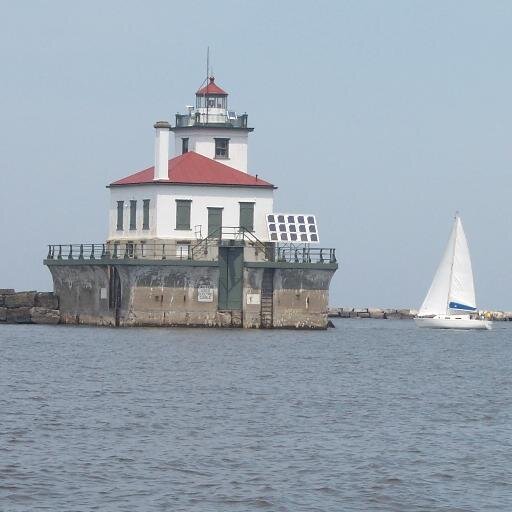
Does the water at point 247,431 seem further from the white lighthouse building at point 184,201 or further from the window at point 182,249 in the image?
the white lighthouse building at point 184,201

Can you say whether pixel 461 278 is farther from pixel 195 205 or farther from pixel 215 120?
pixel 195 205

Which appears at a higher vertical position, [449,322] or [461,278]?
[461,278]

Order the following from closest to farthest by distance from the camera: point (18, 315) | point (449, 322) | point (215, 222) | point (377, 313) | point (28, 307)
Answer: point (215, 222), point (28, 307), point (18, 315), point (449, 322), point (377, 313)

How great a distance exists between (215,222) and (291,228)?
3.38m

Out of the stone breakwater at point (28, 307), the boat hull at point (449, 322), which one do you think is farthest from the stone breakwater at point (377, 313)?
the stone breakwater at point (28, 307)

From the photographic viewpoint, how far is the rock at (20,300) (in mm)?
75438

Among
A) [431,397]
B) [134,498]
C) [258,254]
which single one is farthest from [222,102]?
[134,498]

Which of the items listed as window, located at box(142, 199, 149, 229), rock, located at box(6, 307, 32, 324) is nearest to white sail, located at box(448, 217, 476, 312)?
window, located at box(142, 199, 149, 229)

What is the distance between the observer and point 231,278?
66.5 meters

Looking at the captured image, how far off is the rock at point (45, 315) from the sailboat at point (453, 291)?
76.0ft

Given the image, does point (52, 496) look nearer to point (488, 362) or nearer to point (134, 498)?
point (134, 498)

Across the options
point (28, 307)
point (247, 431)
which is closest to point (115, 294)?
point (28, 307)

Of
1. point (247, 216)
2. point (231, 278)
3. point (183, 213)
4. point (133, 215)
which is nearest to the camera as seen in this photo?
point (231, 278)

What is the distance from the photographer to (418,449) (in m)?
30.3
